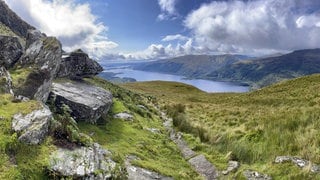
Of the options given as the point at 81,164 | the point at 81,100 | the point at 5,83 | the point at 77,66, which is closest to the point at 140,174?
the point at 81,164

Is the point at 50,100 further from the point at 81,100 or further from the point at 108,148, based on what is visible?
the point at 108,148

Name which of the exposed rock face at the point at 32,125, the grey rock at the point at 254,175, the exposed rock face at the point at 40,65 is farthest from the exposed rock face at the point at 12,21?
the grey rock at the point at 254,175

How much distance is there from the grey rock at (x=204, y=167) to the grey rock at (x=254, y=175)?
1696 millimetres

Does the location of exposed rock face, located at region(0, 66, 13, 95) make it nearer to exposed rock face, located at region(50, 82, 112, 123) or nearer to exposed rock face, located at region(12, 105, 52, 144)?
exposed rock face, located at region(50, 82, 112, 123)

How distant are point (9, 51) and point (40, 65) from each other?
3214mm

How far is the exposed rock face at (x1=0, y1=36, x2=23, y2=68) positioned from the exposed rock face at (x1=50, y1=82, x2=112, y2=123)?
10.6 ft

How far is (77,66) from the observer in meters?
29.0

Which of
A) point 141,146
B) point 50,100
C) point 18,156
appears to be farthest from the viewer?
point 50,100

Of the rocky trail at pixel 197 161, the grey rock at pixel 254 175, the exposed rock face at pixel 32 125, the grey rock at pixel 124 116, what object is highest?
the exposed rock face at pixel 32 125

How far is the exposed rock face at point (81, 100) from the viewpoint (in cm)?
2097

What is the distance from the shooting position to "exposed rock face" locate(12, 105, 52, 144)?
12188mm

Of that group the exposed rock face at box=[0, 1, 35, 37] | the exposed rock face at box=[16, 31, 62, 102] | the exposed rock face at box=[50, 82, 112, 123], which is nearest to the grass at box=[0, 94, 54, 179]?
the exposed rock face at box=[16, 31, 62, 102]

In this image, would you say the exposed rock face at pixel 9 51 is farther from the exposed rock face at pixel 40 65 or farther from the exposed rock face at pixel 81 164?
the exposed rock face at pixel 81 164

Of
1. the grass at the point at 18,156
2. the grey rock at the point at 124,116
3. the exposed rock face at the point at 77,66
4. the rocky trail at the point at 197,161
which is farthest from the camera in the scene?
the exposed rock face at the point at 77,66
